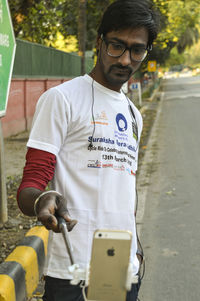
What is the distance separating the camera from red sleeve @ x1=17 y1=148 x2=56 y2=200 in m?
1.59

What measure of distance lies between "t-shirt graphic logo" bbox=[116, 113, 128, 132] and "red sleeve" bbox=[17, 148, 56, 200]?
0.30 m

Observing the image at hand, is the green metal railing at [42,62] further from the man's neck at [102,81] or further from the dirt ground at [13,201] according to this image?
the man's neck at [102,81]

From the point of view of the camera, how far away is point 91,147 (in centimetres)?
173

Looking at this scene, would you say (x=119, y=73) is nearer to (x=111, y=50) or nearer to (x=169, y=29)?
(x=111, y=50)

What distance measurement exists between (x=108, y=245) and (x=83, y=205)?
535mm

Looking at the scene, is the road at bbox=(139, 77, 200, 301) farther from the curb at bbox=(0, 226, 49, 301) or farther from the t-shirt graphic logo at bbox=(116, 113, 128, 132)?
the t-shirt graphic logo at bbox=(116, 113, 128, 132)

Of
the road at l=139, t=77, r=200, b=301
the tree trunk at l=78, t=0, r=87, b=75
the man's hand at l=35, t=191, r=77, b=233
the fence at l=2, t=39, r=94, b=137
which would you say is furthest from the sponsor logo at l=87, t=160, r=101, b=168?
the fence at l=2, t=39, r=94, b=137

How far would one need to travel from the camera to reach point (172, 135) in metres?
13.8

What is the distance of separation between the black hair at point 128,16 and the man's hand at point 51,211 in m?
0.73

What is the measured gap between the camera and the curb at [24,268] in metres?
3.37

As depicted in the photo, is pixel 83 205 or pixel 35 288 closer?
pixel 83 205

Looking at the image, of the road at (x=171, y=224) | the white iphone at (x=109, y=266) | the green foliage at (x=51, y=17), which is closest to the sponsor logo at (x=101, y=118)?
the white iphone at (x=109, y=266)

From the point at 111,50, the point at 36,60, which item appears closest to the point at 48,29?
the point at 36,60

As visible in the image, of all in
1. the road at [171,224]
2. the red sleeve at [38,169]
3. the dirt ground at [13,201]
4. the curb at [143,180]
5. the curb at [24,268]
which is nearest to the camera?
the red sleeve at [38,169]
